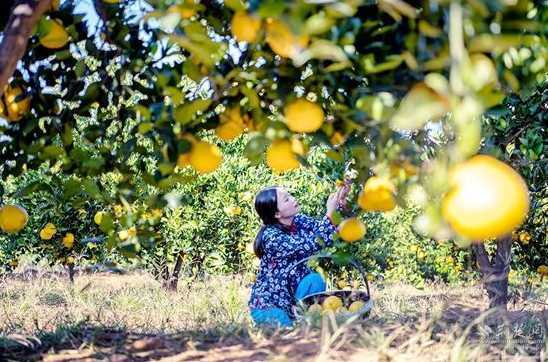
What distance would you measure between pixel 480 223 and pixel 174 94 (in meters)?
0.80

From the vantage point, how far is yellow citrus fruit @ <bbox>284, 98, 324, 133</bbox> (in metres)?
1.54

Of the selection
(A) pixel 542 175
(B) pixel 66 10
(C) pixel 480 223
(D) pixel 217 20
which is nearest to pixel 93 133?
(B) pixel 66 10

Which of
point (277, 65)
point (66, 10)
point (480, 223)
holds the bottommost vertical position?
point (480, 223)

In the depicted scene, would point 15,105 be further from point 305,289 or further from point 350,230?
point 305,289

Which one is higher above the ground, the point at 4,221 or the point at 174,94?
the point at 174,94

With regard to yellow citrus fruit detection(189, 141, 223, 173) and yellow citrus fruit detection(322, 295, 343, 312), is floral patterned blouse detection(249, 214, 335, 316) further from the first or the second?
yellow citrus fruit detection(189, 141, 223, 173)

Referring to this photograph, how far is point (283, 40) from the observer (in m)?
1.32

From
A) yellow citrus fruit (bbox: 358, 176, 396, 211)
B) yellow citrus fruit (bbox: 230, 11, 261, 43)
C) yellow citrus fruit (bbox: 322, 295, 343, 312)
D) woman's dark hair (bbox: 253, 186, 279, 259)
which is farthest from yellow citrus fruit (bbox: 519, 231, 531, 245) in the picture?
yellow citrus fruit (bbox: 230, 11, 261, 43)

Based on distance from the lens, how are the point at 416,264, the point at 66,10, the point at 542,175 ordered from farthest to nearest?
the point at 416,264 → the point at 542,175 → the point at 66,10

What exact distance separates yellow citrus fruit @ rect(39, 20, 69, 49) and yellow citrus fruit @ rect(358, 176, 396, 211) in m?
1.02

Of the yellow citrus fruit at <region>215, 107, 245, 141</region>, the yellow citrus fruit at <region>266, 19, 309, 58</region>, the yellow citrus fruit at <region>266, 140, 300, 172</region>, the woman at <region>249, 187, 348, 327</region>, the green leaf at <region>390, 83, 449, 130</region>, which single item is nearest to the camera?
the green leaf at <region>390, 83, 449, 130</region>

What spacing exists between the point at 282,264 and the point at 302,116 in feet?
10.2

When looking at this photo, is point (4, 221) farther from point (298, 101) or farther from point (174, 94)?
point (298, 101)

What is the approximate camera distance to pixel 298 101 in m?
1.57
